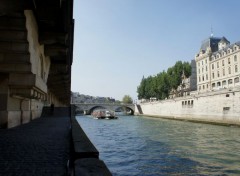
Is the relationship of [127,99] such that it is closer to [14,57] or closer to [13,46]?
[14,57]

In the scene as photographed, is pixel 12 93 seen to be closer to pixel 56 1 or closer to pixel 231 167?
pixel 56 1

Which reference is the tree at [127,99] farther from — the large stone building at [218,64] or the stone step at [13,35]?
the stone step at [13,35]

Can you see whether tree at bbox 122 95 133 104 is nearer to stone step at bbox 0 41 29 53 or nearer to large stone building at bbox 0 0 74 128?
large stone building at bbox 0 0 74 128

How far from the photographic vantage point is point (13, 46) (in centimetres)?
1125

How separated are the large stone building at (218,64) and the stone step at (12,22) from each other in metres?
51.7

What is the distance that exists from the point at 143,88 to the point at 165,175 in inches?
3670

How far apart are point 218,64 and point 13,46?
6523 cm

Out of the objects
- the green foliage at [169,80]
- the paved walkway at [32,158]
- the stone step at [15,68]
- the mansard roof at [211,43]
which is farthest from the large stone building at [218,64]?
the paved walkway at [32,158]

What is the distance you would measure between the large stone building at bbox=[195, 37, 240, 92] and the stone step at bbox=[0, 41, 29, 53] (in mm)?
50974

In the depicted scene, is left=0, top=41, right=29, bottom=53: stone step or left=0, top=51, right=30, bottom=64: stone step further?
left=0, top=51, right=30, bottom=64: stone step

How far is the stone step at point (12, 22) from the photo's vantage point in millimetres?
10258

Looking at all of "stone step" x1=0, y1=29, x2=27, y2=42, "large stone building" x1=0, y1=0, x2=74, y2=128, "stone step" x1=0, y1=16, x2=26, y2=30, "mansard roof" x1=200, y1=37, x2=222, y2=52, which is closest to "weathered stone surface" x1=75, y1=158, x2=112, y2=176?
"large stone building" x1=0, y1=0, x2=74, y2=128

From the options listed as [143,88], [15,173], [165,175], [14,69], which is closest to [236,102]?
[165,175]

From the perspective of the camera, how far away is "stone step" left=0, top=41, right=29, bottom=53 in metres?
11.2
